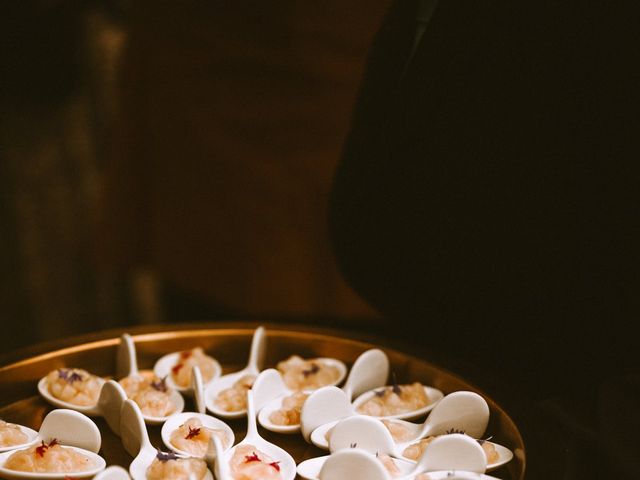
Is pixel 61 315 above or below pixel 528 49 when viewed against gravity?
below

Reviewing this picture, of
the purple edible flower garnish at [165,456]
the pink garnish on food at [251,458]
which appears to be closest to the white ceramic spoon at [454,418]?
the pink garnish on food at [251,458]

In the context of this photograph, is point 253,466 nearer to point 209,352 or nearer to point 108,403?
point 108,403

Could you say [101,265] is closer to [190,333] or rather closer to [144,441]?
[190,333]

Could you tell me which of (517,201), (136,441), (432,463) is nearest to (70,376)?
(136,441)

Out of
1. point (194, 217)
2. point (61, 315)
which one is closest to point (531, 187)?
point (194, 217)

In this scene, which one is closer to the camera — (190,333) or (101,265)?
(190,333)

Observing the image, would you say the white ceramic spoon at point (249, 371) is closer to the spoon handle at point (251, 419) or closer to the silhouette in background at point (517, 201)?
the spoon handle at point (251, 419)

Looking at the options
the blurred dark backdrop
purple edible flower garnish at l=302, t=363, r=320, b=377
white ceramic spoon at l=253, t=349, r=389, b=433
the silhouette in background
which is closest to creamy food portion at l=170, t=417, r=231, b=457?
white ceramic spoon at l=253, t=349, r=389, b=433
